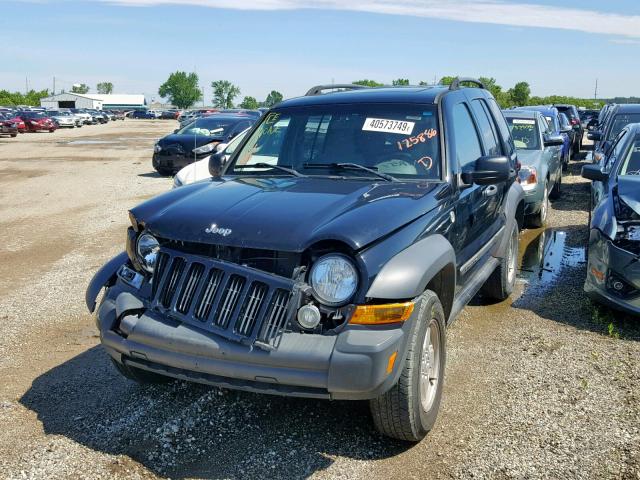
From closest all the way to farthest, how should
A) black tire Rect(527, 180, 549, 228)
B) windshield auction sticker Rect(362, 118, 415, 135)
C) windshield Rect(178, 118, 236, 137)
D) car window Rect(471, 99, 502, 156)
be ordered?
windshield auction sticker Rect(362, 118, 415, 135)
car window Rect(471, 99, 502, 156)
black tire Rect(527, 180, 549, 228)
windshield Rect(178, 118, 236, 137)

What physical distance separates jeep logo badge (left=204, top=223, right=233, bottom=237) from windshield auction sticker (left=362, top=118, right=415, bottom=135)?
→ 161 centimetres

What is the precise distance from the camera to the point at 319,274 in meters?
3.40

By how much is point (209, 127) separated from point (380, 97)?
1314cm

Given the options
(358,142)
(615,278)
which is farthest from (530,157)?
(358,142)

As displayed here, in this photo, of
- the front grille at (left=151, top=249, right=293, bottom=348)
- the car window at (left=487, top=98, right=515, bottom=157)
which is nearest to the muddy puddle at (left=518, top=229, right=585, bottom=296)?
the car window at (left=487, top=98, right=515, bottom=157)

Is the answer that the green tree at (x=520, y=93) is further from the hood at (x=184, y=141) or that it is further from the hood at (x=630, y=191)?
the hood at (x=630, y=191)

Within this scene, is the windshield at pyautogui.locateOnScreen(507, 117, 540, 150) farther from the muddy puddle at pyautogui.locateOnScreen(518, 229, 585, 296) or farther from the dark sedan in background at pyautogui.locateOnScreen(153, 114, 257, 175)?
the dark sedan in background at pyautogui.locateOnScreen(153, 114, 257, 175)

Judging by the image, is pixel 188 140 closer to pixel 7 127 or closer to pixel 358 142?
pixel 358 142

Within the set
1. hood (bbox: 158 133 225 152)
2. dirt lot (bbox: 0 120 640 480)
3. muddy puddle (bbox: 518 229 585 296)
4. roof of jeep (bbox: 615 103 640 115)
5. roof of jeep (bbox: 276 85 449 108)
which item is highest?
roof of jeep (bbox: 615 103 640 115)

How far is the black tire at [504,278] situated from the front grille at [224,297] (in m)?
3.22

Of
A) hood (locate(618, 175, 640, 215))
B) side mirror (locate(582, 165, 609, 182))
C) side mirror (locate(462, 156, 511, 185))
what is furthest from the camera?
side mirror (locate(582, 165, 609, 182))

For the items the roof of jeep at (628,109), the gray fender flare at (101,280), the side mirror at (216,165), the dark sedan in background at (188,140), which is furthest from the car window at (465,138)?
the dark sedan in background at (188,140)

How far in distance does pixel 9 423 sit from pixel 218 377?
1.59 m

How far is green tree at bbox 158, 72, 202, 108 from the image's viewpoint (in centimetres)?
17850
